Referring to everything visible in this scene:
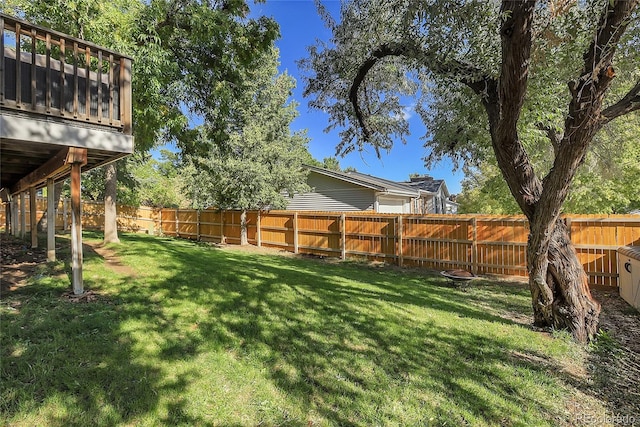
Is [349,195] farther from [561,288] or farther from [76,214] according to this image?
[76,214]

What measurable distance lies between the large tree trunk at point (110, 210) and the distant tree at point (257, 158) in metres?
3.06

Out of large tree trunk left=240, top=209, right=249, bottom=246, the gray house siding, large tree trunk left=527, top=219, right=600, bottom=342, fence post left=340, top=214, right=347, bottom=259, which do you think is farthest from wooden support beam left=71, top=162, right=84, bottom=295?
the gray house siding

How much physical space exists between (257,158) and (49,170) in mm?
8225

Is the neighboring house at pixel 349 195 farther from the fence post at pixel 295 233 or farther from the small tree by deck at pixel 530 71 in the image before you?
the small tree by deck at pixel 530 71

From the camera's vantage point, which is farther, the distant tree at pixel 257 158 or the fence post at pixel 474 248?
the distant tree at pixel 257 158

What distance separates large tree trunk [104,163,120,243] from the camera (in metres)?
9.90

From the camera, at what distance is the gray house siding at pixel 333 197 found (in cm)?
1453

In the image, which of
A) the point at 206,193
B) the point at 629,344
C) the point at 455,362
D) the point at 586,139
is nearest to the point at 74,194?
the point at 455,362

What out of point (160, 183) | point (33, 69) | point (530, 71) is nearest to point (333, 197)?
point (530, 71)

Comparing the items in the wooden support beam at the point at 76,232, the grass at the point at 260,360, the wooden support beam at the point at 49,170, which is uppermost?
the wooden support beam at the point at 49,170

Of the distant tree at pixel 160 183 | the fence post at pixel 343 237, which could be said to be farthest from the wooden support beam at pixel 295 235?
the distant tree at pixel 160 183

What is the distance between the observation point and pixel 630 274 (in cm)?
582

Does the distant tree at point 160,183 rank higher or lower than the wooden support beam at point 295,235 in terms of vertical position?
higher

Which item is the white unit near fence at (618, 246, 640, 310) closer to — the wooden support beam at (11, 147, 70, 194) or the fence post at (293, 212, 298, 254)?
the wooden support beam at (11, 147, 70, 194)
